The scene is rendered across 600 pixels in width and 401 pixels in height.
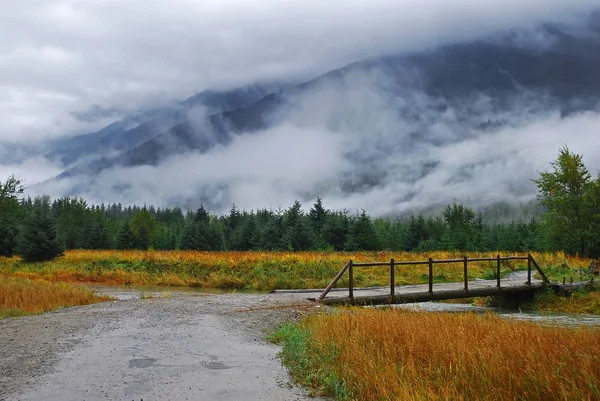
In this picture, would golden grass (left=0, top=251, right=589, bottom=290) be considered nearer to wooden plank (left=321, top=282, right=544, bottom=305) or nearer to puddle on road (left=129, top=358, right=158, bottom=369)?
wooden plank (left=321, top=282, right=544, bottom=305)

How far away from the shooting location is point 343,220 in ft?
207

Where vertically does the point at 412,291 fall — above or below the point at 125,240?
below

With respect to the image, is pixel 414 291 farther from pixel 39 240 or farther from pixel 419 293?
pixel 39 240

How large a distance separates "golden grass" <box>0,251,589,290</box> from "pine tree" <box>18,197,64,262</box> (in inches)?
45.1

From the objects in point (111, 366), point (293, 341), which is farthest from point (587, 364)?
point (111, 366)

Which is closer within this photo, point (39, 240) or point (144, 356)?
point (144, 356)

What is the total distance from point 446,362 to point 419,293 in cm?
1264

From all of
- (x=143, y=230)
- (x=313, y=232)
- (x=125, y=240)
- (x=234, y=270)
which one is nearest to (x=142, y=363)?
(x=234, y=270)

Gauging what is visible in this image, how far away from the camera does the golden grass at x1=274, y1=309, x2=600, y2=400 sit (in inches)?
251

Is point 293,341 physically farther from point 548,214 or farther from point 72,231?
point 72,231

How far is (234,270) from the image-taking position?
34.0 meters

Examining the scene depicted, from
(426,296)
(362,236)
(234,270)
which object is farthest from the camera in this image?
(362,236)

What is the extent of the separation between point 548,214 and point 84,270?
40.5 m

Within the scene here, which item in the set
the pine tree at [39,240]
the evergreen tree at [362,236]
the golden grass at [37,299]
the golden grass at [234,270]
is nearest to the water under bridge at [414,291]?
the golden grass at [234,270]
